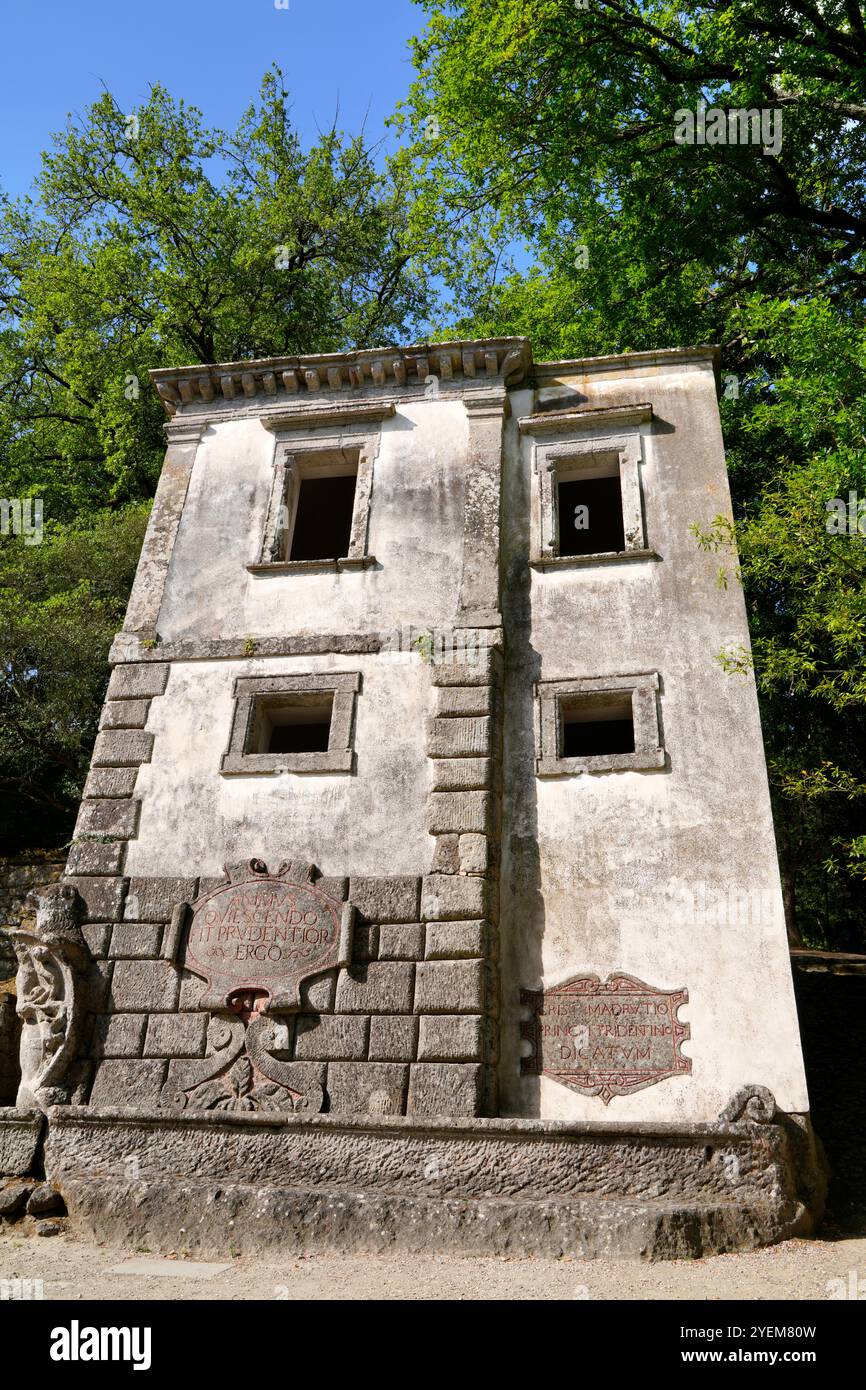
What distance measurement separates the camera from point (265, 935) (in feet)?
31.4

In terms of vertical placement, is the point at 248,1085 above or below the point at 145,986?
below

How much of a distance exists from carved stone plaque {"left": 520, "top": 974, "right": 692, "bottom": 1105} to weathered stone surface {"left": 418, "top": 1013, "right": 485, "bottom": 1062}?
54 cm

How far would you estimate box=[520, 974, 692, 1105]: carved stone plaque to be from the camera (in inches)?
342

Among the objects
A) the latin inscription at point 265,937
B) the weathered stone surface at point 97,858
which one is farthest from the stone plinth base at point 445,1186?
the weathered stone surface at point 97,858

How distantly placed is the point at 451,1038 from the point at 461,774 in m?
2.56

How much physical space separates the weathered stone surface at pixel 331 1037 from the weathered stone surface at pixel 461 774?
238cm

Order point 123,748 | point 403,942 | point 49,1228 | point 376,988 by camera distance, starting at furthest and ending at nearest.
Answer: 1. point 123,748
2. point 403,942
3. point 376,988
4. point 49,1228

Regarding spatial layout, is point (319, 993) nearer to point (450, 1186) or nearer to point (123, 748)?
point (450, 1186)

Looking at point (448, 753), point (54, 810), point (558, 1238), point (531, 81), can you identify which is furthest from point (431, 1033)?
point (531, 81)

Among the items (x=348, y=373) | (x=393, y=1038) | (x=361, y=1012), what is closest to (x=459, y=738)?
(x=361, y=1012)

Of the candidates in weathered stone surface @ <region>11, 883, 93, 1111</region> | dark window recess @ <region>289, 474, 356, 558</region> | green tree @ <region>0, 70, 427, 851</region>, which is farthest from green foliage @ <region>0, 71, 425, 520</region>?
weathered stone surface @ <region>11, 883, 93, 1111</region>

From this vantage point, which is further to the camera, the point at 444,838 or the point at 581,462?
the point at 581,462

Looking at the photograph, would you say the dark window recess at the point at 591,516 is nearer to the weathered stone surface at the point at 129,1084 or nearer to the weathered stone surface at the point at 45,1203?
the weathered stone surface at the point at 129,1084
